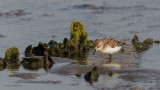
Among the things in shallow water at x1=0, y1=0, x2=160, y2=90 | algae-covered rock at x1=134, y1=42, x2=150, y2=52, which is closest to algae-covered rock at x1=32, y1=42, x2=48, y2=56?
shallow water at x1=0, y1=0, x2=160, y2=90

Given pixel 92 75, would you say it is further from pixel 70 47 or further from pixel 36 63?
pixel 70 47

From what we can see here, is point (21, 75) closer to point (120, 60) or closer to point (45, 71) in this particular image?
point (45, 71)

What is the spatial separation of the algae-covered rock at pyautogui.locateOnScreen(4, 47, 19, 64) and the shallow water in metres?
0.72

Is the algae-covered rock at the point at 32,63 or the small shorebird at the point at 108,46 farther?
the small shorebird at the point at 108,46

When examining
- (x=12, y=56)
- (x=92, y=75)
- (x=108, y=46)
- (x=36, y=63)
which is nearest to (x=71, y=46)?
(x=108, y=46)

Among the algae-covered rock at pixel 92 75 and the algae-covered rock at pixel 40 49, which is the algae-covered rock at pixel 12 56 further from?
the algae-covered rock at pixel 92 75

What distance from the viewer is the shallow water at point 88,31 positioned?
10.4m

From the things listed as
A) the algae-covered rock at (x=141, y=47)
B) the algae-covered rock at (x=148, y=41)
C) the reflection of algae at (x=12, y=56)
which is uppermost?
the algae-covered rock at (x=148, y=41)

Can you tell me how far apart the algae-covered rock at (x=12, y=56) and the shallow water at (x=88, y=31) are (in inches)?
28.3

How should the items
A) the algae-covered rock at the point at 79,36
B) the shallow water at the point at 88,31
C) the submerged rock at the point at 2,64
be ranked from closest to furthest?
the shallow water at the point at 88,31 → the submerged rock at the point at 2,64 → the algae-covered rock at the point at 79,36

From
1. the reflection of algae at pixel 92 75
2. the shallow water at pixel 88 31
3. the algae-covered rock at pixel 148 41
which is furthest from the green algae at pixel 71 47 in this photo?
the reflection of algae at pixel 92 75

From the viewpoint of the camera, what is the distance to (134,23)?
64.7 ft

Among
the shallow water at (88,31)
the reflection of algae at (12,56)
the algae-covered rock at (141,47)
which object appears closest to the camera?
the shallow water at (88,31)

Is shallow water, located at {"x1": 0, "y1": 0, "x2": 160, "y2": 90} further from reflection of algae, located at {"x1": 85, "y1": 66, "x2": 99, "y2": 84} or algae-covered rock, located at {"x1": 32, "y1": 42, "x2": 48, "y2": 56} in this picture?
algae-covered rock, located at {"x1": 32, "y1": 42, "x2": 48, "y2": 56}
